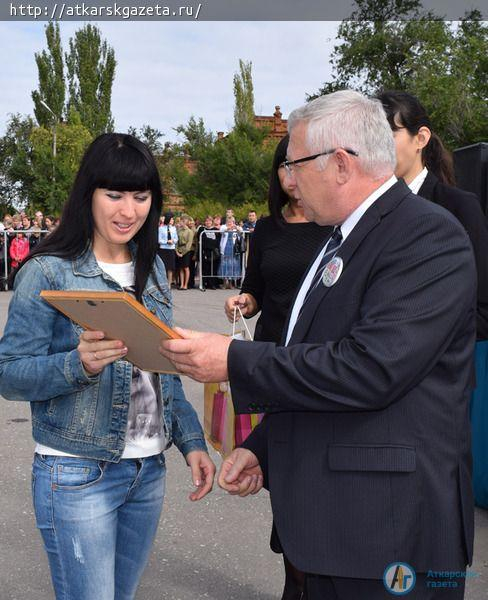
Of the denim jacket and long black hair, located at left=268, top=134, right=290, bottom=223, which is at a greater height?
long black hair, located at left=268, top=134, right=290, bottom=223

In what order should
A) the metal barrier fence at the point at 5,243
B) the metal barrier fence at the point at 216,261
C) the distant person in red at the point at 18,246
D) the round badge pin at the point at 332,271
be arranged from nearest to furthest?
1. the round badge pin at the point at 332,271
2. the distant person in red at the point at 18,246
3. the metal barrier fence at the point at 5,243
4. the metal barrier fence at the point at 216,261

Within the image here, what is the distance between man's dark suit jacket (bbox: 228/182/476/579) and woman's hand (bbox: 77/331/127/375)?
343 mm

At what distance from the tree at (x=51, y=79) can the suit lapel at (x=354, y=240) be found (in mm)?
51067

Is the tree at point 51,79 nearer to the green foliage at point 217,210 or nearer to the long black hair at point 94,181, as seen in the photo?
the green foliage at point 217,210

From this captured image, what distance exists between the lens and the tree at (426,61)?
1292 inches

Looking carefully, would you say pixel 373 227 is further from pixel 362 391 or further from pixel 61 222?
pixel 61 222

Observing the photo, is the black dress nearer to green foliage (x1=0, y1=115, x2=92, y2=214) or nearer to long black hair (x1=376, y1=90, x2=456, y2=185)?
long black hair (x1=376, y1=90, x2=456, y2=185)

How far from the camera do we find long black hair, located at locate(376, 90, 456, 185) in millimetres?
3248

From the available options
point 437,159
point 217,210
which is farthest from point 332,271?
point 217,210

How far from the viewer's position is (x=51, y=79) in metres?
51.9

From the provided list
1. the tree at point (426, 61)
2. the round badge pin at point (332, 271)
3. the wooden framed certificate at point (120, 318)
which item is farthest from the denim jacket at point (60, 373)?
the tree at point (426, 61)

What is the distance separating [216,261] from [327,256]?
16.8 meters

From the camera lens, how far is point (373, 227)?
179cm

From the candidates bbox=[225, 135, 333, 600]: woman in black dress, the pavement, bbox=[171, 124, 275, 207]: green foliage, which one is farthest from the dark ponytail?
bbox=[171, 124, 275, 207]: green foliage
